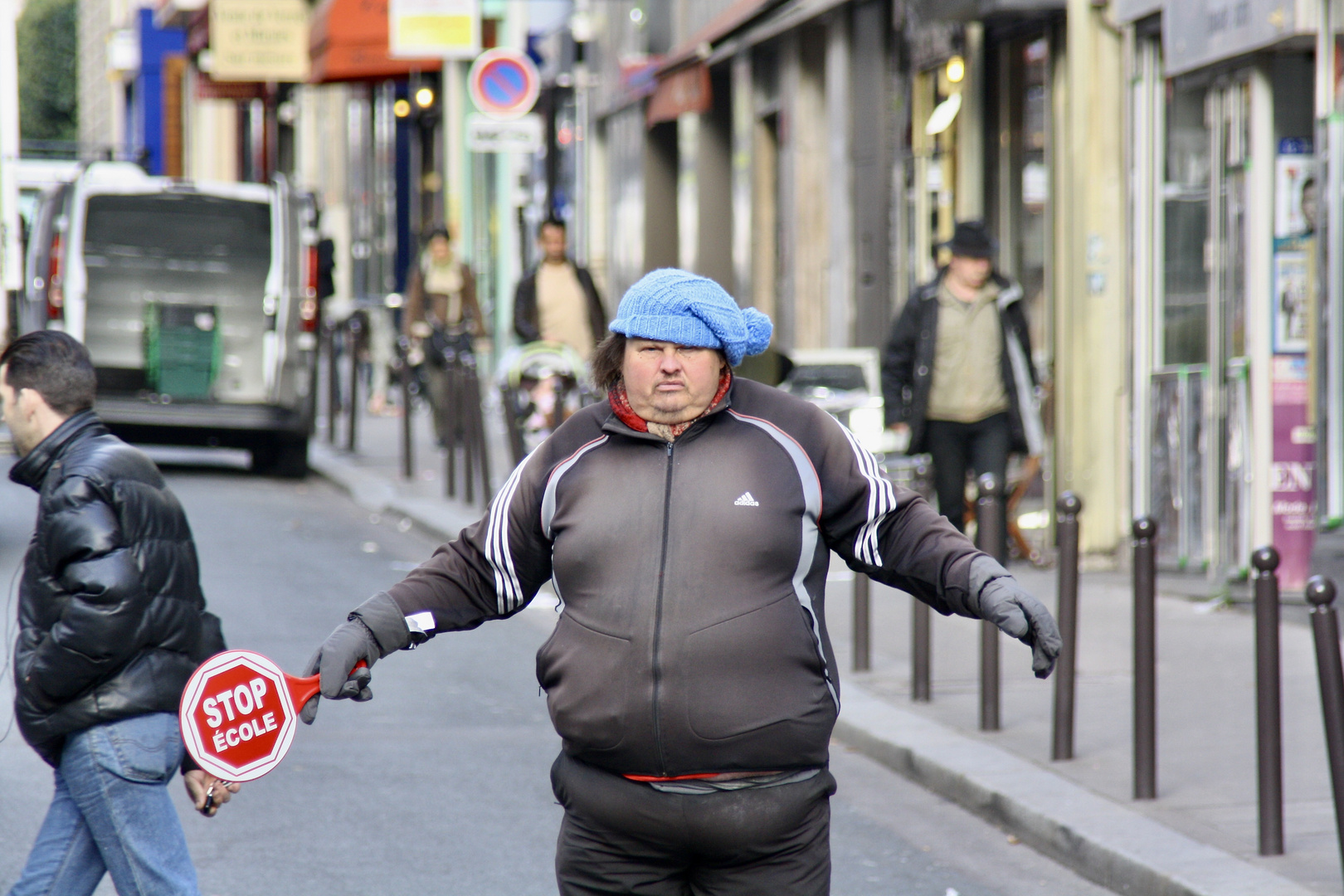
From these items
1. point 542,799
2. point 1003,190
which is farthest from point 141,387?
point 542,799

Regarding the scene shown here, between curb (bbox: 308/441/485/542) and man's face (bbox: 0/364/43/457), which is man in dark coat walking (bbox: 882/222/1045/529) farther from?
man's face (bbox: 0/364/43/457)

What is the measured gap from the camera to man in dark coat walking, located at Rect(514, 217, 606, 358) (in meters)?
15.1

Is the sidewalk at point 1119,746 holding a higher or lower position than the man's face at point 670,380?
lower

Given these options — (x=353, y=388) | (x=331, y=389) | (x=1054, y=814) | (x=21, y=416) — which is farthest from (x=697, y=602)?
(x=331, y=389)

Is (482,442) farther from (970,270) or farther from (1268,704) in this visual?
(1268,704)

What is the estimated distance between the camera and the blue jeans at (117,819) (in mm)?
4348

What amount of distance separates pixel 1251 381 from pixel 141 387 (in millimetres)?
9171

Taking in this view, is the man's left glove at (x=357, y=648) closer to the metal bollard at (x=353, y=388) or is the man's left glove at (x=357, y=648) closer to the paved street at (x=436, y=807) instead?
the paved street at (x=436, y=807)

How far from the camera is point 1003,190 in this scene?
15.0 m

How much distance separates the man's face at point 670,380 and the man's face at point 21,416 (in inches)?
61.8

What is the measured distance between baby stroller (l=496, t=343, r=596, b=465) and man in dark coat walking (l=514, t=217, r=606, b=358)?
0.74 ft

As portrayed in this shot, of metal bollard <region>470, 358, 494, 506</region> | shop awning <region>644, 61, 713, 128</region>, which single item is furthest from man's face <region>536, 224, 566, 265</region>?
shop awning <region>644, 61, 713, 128</region>

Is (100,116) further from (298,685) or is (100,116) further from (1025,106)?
(298,685)

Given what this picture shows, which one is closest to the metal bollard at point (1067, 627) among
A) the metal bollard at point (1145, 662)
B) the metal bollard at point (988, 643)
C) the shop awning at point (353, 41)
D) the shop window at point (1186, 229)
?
the metal bollard at point (988, 643)
